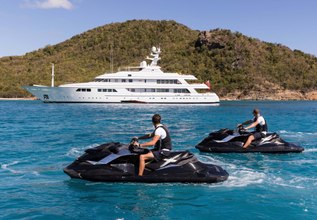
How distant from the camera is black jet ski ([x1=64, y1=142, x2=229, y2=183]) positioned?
38.1 ft

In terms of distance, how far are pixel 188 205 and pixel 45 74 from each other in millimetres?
118340

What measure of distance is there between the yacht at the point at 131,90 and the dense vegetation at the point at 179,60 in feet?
119

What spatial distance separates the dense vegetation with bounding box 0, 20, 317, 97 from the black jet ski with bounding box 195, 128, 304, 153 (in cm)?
9551

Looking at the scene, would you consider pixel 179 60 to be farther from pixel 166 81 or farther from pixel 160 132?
pixel 160 132

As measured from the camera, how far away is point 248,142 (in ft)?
56.1

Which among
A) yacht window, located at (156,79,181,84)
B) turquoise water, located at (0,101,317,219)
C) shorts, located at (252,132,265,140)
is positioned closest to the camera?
turquoise water, located at (0,101,317,219)

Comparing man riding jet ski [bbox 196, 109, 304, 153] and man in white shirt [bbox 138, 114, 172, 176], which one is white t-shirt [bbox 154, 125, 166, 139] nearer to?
man in white shirt [bbox 138, 114, 172, 176]

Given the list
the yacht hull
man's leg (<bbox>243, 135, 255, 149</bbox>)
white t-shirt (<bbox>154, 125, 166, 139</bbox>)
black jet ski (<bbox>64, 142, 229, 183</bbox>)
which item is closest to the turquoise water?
black jet ski (<bbox>64, 142, 229, 183</bbox>)

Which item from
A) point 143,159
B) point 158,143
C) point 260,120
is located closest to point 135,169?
point 143,159

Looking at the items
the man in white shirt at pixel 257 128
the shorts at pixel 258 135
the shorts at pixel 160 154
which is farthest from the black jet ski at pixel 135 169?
the shorts at pixel 258 135

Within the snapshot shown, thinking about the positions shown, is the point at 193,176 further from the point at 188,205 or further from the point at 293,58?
the point at 293,58

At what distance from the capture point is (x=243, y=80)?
384 feet

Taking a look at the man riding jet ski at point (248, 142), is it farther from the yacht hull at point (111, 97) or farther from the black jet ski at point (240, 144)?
the yacht hull at point (111, 97)

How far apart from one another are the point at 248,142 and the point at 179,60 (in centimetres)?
11330
